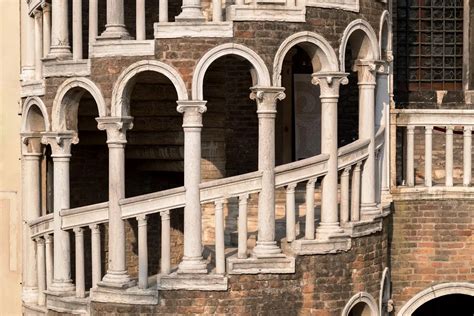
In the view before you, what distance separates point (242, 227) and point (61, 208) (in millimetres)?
3056

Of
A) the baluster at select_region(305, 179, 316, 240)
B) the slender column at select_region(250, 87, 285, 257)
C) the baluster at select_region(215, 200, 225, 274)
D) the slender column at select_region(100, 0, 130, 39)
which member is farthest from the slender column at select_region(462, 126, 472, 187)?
the slender column at select_region(100, 0, 130, 39)

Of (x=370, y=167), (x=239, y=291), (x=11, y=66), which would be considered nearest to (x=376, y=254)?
(x=370, y=167)

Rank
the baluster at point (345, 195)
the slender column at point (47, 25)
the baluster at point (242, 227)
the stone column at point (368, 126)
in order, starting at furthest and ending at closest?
the slender column at point (47, 25) → the stone column at point (368, 126) → the baluster at point (345, 195) → the baluster at point (242, 227)

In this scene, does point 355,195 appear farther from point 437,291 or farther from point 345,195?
point 437,291

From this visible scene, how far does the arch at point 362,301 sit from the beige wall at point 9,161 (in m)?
6.48

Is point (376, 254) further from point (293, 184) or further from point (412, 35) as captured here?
point (412, 35)

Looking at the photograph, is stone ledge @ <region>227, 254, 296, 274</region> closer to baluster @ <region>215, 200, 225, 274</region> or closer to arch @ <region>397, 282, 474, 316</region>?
baluster @ <region>215, 200, 225, 274</region>

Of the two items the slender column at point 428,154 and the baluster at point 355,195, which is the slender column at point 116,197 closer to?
the baluster at point 355,195

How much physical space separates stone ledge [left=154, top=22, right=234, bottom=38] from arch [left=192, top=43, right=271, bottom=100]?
0.63 feet

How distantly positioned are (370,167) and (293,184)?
1.71 metres

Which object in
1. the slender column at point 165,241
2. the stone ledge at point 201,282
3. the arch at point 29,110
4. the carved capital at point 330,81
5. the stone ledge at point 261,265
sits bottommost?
the stone ledge at point 201,282

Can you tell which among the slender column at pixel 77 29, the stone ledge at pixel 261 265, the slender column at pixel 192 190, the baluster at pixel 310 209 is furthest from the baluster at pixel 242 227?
the slender column at pixel 77 29

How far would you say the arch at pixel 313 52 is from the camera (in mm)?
17672

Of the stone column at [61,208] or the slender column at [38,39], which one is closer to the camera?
the stone column at [61,208]
